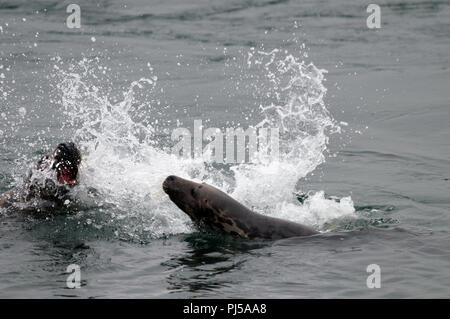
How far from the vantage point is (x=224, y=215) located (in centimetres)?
816

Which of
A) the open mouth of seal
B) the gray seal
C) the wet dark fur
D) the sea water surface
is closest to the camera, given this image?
the sea water surface

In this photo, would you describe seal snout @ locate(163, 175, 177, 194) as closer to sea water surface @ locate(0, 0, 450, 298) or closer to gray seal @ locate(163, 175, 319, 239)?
gray seal @ locate(163, 175, 319, 239)

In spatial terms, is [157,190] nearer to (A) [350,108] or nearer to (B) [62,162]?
(B) [62,162]

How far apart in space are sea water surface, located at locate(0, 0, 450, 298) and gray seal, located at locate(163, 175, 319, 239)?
146 mm

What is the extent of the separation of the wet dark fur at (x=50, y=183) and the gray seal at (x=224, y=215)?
1.12 meters

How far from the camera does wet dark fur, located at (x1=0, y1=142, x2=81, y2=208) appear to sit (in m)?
8.70

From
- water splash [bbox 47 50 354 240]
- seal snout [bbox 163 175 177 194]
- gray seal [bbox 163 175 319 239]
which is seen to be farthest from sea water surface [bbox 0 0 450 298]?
seal snout [bbox 163 175 177 194]

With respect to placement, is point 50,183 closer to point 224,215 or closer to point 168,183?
point 168,183

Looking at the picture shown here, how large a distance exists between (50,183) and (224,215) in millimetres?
A: 1895

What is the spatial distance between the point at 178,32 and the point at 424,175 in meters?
8.43

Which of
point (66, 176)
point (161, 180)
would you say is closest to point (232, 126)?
point (161, 180)

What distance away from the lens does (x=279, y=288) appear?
271 inches
